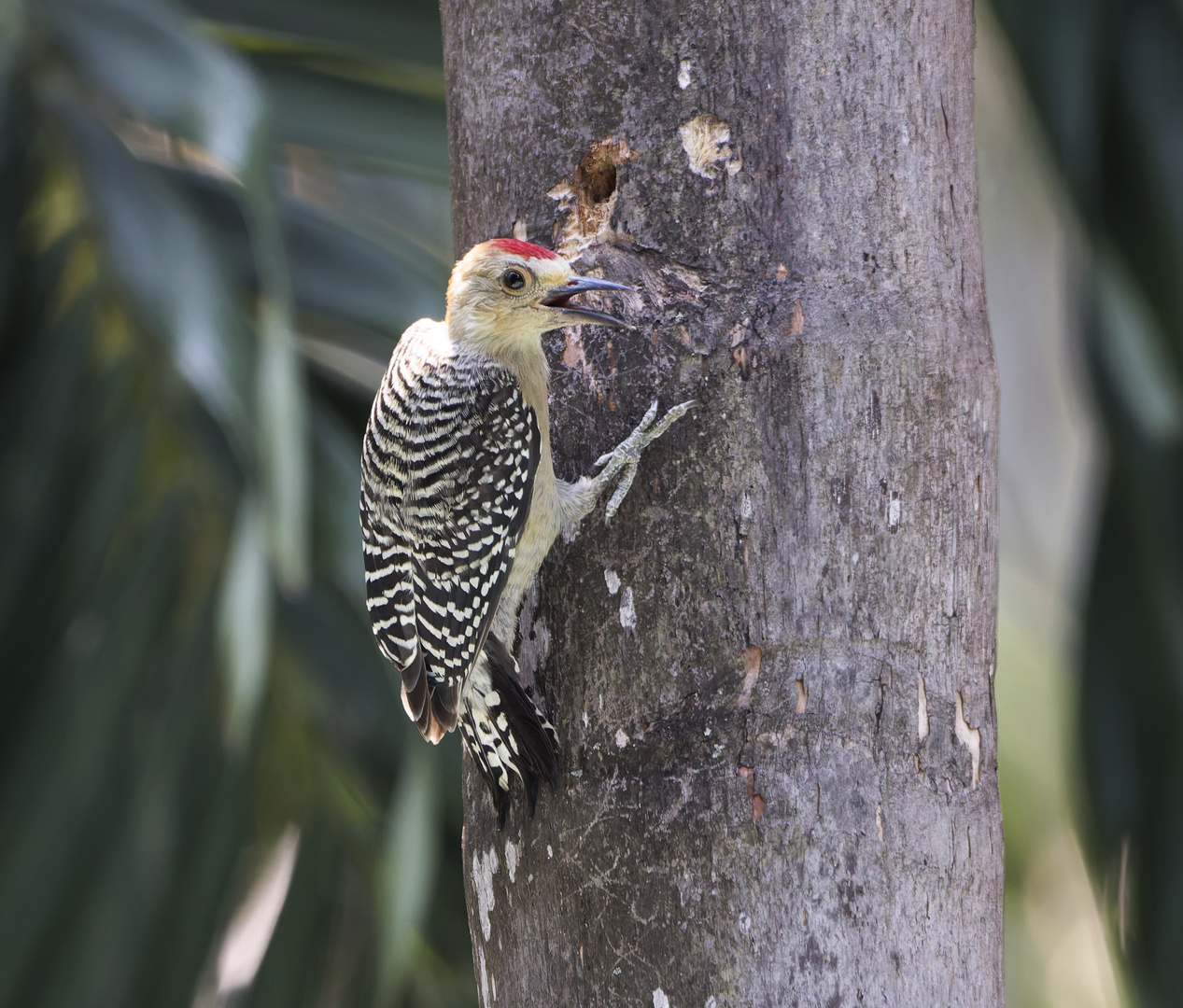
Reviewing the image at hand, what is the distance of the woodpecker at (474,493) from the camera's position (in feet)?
6.31

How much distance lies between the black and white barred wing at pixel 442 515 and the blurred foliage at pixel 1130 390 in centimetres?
225

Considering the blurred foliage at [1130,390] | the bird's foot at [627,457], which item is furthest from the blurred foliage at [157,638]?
the blurred foliage at [1130,390]

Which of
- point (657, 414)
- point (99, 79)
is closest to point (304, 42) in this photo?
point (99, 79)

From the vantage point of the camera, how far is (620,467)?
1.78 meters

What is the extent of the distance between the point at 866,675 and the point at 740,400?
0.40 metres

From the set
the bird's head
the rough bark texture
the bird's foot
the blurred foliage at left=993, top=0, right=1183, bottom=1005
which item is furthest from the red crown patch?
the blurred foliage at left=993, top=0, right=1183, bottom=1005

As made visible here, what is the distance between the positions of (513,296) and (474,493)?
36 cm

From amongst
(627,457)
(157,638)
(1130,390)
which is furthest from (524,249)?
(1130,390)

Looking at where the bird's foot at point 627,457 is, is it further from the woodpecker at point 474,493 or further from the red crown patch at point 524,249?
the red crown patch at point 524,249

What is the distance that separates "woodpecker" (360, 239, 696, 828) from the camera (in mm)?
1924

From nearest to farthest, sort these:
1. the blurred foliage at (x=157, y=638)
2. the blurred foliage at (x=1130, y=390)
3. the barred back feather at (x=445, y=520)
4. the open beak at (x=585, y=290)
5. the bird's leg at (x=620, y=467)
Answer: the bird's leg at (x=620, y=467), the open beak at (x=585, y=290), the barred back feather at (x=445, y=520), the blurred foliage at (x=157, y=638), the blurred foliage at (x=1130, y=390)

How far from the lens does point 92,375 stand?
3150 millimetres

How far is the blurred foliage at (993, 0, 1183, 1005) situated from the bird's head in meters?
2.14

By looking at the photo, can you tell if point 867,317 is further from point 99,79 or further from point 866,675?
point 99,79
